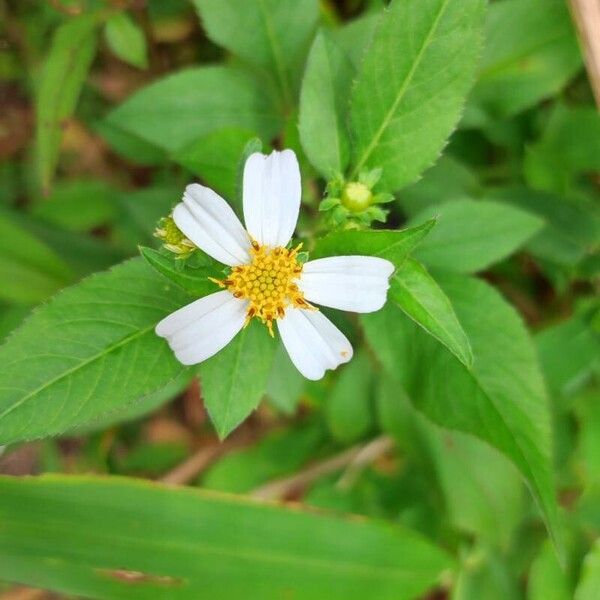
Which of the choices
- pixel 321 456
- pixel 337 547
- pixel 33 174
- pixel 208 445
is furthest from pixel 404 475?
pixel 33 174

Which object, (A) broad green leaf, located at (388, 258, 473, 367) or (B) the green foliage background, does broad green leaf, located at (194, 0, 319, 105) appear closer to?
(B) the green foliage background

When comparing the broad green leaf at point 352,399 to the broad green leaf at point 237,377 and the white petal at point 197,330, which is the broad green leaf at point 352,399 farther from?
the white petal at point 197,330

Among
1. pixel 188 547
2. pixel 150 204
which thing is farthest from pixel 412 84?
pixel 188 547

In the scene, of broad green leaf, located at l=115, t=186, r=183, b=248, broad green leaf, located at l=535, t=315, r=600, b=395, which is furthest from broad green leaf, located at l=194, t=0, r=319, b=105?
broad green leaf, located at l=535, t=315, r=600, b=395

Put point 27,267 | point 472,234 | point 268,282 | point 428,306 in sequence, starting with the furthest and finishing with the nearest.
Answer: point 27,267, point 472,234, point 268,282, point 428,306

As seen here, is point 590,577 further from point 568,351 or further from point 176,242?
point 176,242

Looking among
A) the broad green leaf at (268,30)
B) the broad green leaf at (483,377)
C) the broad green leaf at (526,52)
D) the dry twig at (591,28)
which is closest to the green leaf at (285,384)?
the broad green leaf at (483,377)
